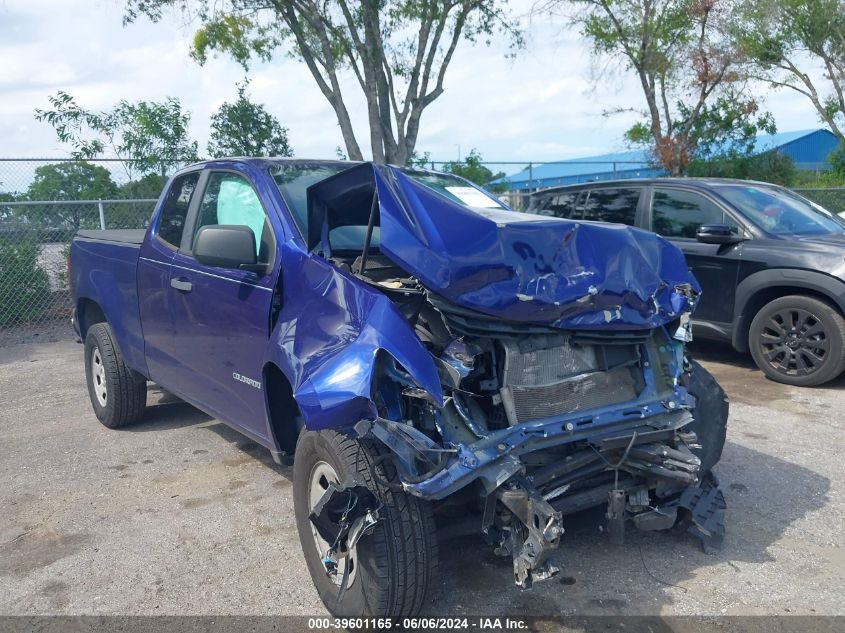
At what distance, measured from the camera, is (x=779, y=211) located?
743cm

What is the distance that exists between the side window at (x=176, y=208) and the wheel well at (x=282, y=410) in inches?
61.8

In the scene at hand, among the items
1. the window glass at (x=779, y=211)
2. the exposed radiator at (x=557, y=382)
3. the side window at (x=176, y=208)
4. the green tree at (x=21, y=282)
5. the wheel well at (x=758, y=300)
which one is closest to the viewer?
the exposed radiator at (x=557, y=382)

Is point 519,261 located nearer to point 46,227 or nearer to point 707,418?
point 707,418

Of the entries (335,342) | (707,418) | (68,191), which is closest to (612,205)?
(707,418)

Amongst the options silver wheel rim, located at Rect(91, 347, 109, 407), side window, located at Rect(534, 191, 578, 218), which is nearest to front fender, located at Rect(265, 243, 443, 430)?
silver wheel rim, located at Rect(91, 347, 109, 407)

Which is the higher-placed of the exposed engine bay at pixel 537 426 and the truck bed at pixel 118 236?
the truck bed at pixel 118 236

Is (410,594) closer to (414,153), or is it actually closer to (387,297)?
(387,297)

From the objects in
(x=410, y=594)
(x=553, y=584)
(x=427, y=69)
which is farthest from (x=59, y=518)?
(x=427, y=69)

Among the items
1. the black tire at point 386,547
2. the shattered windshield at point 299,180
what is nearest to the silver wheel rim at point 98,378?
the shattered windshield at point 299,180

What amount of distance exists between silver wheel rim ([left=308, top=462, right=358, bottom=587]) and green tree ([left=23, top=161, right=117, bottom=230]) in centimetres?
884

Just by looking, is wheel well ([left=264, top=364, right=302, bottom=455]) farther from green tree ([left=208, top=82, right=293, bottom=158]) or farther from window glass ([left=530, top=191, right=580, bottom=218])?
green tree ([left=208, top=82, right=293, bottom=158])

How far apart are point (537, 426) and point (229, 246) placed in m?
1.78

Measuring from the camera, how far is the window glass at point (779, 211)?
23.7 ft

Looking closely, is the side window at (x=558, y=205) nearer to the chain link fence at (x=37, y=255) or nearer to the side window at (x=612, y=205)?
the side window at (x=612, y=205)
